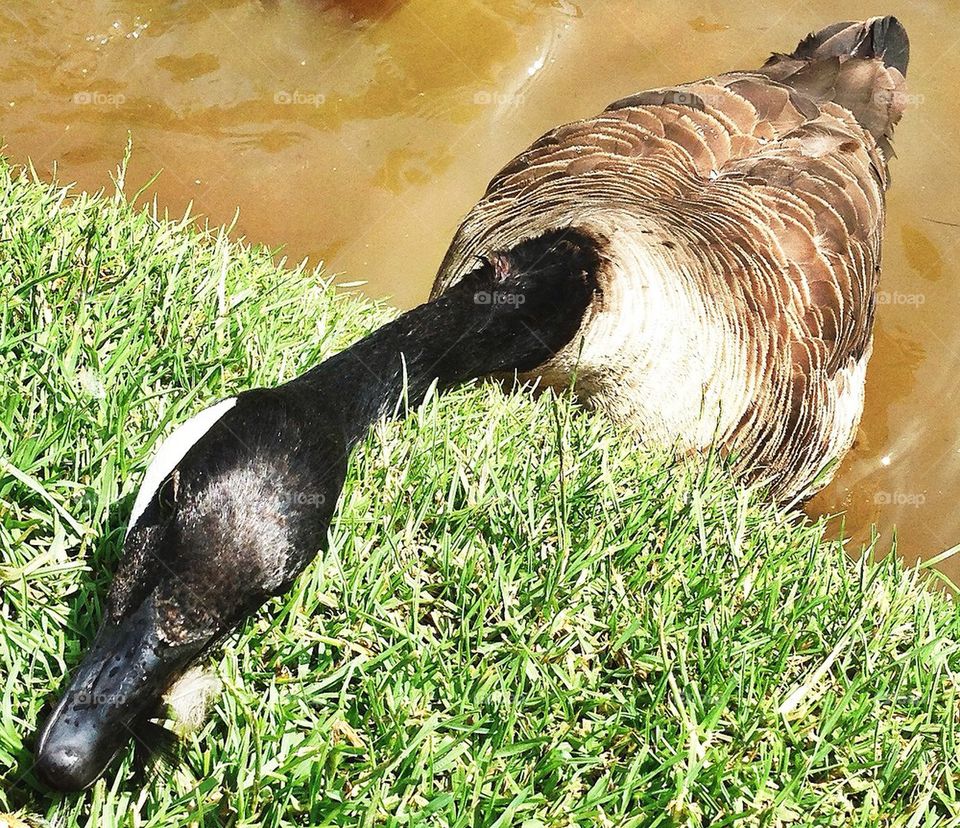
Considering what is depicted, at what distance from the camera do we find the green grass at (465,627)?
265 centimetres

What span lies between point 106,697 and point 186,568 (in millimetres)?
347

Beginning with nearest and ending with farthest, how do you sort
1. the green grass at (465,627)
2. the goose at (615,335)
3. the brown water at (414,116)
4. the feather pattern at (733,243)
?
1. the goose at (615,335)
2. the green grass at (465,627)
3. the feather pattern at (733,243)
4. the brown water at (414,116)

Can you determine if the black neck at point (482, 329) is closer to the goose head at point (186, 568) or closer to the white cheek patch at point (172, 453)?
the white cheek patch at point (172, 453)

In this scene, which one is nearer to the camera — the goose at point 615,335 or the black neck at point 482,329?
the goose at point 615,335

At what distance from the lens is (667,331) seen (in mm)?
4656

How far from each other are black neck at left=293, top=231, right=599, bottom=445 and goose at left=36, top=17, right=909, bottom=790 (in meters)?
0.01

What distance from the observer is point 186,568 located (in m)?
2.48

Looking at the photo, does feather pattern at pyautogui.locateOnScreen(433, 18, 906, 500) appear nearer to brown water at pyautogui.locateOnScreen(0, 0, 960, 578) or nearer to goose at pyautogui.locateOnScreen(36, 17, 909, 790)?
goose at pyautogui.locateOnScreen(36, 17, 909, 790)

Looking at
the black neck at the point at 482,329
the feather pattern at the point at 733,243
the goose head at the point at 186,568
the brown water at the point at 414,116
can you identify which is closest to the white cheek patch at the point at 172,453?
the goose head at the point at 186,568

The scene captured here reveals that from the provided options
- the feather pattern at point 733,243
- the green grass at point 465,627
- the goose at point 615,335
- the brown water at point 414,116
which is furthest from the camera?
the brown water at point 414,116

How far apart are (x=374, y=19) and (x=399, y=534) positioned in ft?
22.5

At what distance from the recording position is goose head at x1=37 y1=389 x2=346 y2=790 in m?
2.36

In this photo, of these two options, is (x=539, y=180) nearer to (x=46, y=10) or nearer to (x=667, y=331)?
(x=667, y=331)

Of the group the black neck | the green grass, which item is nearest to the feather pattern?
the black neck
